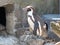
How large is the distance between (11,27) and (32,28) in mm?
277

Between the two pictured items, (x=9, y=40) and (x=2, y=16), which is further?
(x=2, y=16)

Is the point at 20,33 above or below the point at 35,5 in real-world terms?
below

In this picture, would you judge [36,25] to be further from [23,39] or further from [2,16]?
[2,16]

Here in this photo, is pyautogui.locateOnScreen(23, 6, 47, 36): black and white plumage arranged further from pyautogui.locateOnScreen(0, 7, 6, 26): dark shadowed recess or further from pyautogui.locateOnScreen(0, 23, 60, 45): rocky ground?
pyautogui.locateOnScreen(0, 7, 6, 26): dark shadowed recess

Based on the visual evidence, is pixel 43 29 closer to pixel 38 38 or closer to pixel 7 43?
pixel 38 38

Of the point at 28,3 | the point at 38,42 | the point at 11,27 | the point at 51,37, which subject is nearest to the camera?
the point at 38,42

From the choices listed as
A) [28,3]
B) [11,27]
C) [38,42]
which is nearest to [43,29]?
[38,42]

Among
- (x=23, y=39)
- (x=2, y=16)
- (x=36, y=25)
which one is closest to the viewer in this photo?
(x=23, y=39)

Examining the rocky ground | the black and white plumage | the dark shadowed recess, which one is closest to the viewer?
the rocky ground

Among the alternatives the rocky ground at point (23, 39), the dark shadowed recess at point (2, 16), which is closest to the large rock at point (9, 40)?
the rocky ground at point (23, 39)

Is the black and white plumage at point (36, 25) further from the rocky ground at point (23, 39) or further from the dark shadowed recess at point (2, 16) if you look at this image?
the dark shadowed recess at point (2, 16)

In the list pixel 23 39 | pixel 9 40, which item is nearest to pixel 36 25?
pixel 23 39

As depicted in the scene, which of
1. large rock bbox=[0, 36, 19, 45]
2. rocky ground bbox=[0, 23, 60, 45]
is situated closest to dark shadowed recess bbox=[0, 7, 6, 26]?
rocky ground bbox=[0, 23, 60, 45]

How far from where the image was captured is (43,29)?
7.55ft
